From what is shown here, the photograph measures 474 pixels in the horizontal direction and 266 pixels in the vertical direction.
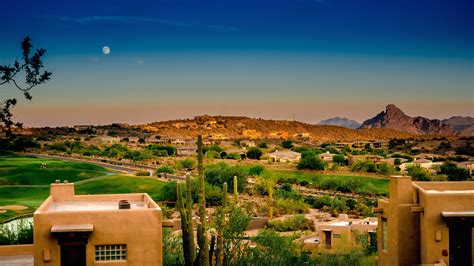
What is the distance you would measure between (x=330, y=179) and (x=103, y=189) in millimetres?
25542

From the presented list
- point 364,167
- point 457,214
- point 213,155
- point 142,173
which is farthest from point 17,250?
point 213,155

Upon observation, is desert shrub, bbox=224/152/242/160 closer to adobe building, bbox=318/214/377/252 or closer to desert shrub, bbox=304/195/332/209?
desert shrub, bbox=304/195/332/209

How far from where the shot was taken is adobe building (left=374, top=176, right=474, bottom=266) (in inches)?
758

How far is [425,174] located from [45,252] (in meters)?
69.0

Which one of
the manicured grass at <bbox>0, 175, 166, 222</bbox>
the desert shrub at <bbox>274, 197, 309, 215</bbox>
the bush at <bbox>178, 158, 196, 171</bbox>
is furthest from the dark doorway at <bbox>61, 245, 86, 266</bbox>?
the bush at <bbox>178, 158, 196, 171</bbox>

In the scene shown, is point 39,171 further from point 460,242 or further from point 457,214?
point 457,214

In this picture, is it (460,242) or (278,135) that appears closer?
(460,242)

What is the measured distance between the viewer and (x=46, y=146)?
124 metres

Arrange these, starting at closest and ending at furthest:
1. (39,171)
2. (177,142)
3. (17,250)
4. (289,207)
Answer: (17,250) < (289,207) < (39,171) < (177,142)

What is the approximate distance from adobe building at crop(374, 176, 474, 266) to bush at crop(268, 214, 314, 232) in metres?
30.3

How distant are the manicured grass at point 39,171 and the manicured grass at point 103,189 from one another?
357cm

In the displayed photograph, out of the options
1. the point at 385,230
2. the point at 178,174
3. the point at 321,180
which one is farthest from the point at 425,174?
the point at 385,230

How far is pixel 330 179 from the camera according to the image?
8144cm

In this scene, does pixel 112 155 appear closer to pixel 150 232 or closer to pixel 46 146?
pixel 46 146
